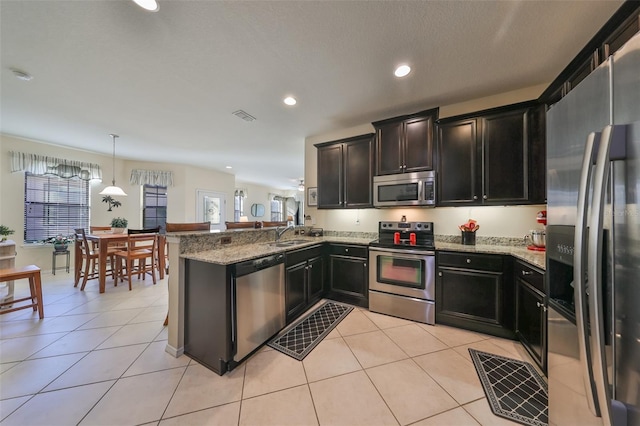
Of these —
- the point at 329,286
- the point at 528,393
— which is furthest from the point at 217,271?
the point at 528,393

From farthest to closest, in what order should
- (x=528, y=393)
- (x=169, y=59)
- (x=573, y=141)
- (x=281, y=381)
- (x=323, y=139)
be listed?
1. (x=323, y=139)
2. (x=169, y=59)
3. (x=281, y=381)
4. (x=528, y=393)
5. (x=573, y=141)

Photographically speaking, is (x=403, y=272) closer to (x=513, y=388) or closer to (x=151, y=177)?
(x=513, y=388)

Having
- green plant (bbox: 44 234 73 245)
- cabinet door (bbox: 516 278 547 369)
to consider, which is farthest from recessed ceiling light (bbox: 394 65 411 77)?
green plant (bbox: 44 234 73 245)

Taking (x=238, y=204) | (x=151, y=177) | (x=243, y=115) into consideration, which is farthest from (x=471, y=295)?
(x=238, y=204)

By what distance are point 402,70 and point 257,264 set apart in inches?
90.3

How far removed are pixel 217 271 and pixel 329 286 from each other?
5.78ft

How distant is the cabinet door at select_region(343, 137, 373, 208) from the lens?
3064 mm

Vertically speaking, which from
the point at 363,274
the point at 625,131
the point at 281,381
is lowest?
the point at 281,381

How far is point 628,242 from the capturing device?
2.00 ft

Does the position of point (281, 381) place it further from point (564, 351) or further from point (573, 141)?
point (573, 141)

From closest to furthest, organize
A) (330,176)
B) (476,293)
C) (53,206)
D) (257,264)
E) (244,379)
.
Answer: (244,379), (257,264), (476,293), (330,176), (53,206)

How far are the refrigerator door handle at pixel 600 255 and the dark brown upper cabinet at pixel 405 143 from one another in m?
2.09

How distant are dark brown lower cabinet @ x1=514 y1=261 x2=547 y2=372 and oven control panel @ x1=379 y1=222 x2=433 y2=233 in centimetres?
96

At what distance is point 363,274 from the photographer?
9.34 feet
